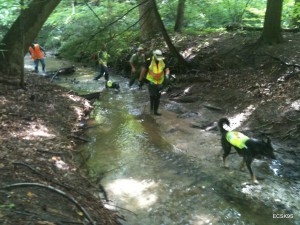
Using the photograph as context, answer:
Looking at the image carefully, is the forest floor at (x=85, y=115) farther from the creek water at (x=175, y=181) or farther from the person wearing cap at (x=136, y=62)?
the person wearing cap at (x=136, y=62)

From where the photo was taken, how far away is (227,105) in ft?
38.2

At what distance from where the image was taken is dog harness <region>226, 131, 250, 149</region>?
22.9ft

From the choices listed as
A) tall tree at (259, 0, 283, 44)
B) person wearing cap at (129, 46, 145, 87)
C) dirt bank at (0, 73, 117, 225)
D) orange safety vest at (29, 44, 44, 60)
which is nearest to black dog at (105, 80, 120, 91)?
person wearing cap at (129, 46, 145, 87)

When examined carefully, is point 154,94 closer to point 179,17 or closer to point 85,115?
point 85,115

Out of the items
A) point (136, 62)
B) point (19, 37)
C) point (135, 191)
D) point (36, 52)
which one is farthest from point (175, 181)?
point (36, 52)

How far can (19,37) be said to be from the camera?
474 inches

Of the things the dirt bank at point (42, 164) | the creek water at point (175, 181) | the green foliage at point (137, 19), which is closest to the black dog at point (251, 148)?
the creek water at point (175, 181)

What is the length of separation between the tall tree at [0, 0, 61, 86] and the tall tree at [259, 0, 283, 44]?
7.40 metres

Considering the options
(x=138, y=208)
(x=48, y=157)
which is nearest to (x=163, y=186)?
(x=138, y=208)

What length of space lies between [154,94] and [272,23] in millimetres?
4800

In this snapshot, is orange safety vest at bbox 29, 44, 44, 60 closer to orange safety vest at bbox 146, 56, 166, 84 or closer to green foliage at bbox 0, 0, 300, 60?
green foliage at bbox 0, 0, 300, 60

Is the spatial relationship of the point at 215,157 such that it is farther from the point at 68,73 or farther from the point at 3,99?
the point at 68,73

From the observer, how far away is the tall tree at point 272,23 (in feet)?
40.6

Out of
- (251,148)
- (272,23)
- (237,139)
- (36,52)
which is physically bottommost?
(251,148)
